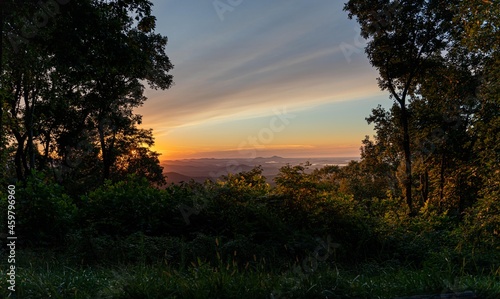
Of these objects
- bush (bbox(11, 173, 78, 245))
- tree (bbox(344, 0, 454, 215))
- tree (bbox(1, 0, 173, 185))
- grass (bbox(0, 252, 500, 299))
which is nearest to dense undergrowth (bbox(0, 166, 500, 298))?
bush (bbox(11, 173, 78, 245))

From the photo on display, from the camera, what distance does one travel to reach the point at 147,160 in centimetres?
3186

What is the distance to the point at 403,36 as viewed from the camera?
67.6 feet

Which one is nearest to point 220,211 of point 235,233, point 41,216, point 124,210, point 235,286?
point 235,233

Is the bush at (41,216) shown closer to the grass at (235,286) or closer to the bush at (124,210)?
the bush at (124,210)

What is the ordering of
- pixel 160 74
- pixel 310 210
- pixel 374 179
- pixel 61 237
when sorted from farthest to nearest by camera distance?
pixel 374 179 < pixel 160 74 < pixel 310 210 < pixel 61 237

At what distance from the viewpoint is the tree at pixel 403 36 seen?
781 inches

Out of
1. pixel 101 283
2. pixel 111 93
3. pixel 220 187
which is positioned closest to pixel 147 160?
pixel 111 93

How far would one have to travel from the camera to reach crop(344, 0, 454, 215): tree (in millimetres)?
19844

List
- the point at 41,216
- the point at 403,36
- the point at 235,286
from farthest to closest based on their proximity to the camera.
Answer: the point at 403,36
the point at 41,216
the point at 235,286

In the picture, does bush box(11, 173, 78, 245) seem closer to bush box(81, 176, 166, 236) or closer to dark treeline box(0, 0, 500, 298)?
dark treeline box(0, 0, 500, 298)

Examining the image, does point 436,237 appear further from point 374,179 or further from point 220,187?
point 374,179

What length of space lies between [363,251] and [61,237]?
281 inches

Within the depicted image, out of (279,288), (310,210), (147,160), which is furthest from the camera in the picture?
(147,160)

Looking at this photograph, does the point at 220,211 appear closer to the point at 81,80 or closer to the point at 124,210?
the point at 124,210
